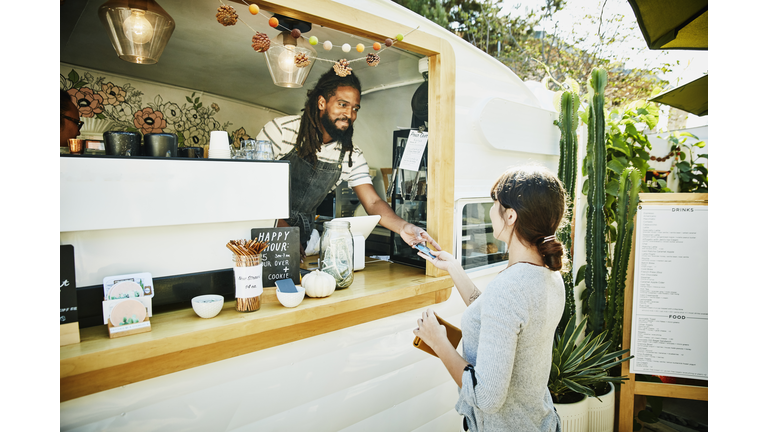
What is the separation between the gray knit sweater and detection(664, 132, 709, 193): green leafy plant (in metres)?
3.98

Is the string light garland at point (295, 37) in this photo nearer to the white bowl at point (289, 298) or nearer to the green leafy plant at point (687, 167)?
the white bowl at point (289, 298)

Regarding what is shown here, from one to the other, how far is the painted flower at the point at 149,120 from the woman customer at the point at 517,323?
12.3 feet

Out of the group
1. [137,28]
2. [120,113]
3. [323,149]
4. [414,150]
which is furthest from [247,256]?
[120,113]

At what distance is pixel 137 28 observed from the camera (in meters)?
1.80

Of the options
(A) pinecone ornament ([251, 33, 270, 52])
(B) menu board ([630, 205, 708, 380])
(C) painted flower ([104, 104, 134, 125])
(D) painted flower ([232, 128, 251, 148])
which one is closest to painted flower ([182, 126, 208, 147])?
(D) painted flower ([232, 128, 251, 148])

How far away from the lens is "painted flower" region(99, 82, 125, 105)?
12.2 ft

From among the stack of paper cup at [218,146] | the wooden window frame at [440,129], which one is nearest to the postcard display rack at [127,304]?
the stack of paper cup at [218,146]

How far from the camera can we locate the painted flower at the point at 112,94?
3714mm

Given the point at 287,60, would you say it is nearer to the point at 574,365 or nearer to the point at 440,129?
the point at 440,129

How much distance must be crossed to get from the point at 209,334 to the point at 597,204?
282 cm

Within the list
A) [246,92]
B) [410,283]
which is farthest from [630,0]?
[246,92]

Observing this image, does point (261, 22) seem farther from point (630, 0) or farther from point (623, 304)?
point (623, 304)

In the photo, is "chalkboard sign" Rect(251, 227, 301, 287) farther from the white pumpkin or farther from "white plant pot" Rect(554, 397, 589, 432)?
"white plant pot" Rect(554, 397, 589, 432)
